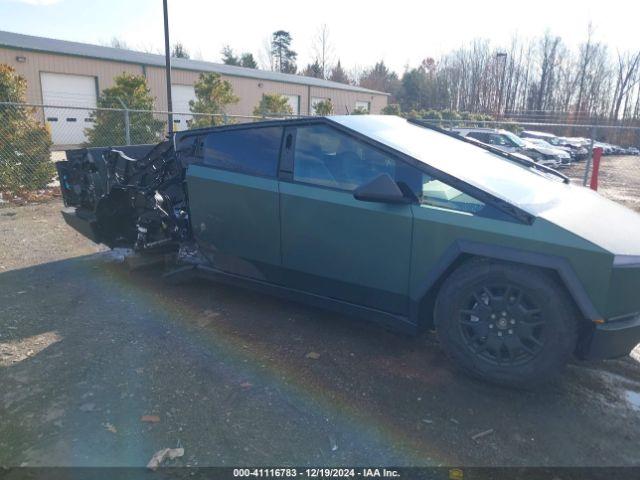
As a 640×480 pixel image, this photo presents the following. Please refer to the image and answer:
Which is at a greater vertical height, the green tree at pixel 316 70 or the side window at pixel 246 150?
the green tree at pixel 316 70

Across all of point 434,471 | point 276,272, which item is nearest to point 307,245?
point 276,272

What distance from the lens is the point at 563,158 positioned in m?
20.9

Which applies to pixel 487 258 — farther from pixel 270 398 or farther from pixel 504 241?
pixel 270 398

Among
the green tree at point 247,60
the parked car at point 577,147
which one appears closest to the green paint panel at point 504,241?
the parked car at point 577,147

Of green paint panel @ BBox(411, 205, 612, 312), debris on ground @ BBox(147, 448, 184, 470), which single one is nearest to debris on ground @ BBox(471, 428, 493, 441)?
green paint panel @ BBox(411, 205, 612, 312)

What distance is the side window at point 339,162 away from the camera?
335cm

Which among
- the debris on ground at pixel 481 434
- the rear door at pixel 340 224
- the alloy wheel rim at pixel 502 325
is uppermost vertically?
the rear door at pixel 340 224

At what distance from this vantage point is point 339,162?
359cm

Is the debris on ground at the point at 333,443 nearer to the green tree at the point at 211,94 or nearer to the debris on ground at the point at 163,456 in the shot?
the debris on ground at the point at 163,456

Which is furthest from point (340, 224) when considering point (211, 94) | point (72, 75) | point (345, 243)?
point (72, 75)

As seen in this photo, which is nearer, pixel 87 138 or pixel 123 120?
pixel 123 120

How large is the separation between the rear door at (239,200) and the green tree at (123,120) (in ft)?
31.7

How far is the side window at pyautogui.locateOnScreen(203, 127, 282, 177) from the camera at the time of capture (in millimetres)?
3926

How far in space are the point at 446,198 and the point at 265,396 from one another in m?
1.73
